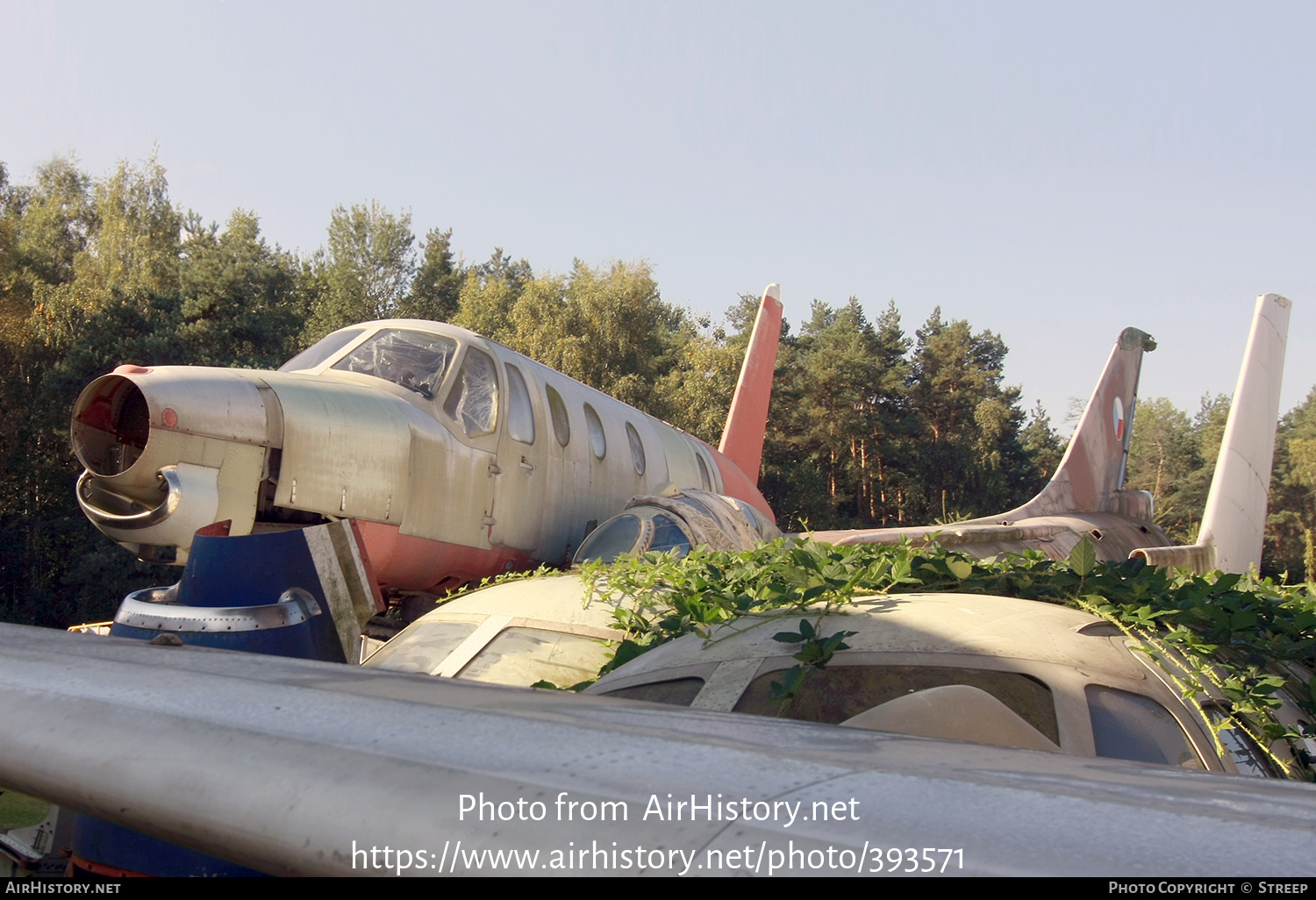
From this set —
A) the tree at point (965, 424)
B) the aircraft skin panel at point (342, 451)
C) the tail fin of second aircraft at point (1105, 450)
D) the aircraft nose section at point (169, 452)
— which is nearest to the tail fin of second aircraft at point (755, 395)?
the tail fin of second aircraft at point (1105, 450)

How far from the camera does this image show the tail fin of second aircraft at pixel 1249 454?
36.6ft

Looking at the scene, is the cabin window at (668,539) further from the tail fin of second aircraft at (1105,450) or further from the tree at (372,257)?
the tree at (372,257)

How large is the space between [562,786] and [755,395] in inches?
677

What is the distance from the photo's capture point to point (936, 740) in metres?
1.15

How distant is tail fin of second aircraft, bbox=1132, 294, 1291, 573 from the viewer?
11.2 meters

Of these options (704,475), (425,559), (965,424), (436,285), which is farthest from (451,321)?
(425,559)

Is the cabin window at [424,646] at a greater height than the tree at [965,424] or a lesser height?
lesser

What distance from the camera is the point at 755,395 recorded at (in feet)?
58.5

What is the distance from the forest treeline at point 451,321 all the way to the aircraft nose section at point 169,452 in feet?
47.9

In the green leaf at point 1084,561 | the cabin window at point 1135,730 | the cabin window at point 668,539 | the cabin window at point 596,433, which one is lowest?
the cabin window at point 1135,730

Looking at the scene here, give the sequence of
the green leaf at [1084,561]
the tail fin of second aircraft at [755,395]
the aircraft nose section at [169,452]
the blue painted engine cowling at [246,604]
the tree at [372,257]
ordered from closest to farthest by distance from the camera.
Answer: the blue painted engine cowling at [246,604], the green leaf at [1084,561], the aircraft nose section at [169,452], the tail fin of second aircraft at [755,395], the tree at [372,257]

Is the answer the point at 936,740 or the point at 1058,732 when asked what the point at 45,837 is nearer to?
the point at 936,740

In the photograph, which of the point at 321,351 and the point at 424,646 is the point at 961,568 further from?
the point at 321,351

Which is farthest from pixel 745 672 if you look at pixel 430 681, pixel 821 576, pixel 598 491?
pixel 598 491
